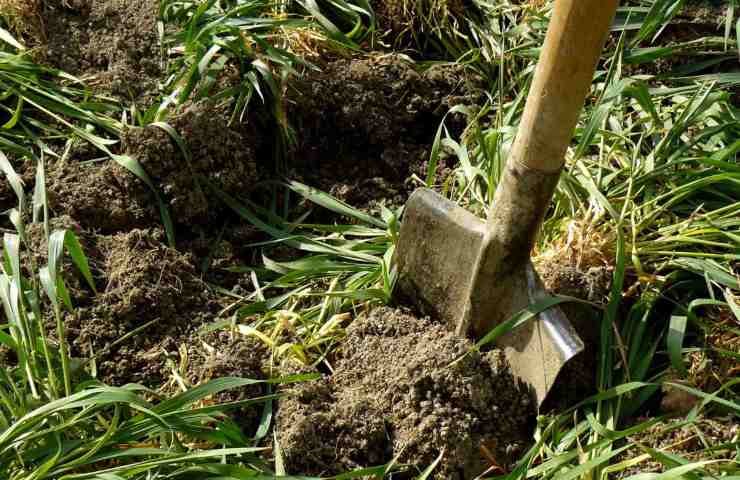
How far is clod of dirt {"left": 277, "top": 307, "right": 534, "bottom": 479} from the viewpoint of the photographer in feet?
5.79

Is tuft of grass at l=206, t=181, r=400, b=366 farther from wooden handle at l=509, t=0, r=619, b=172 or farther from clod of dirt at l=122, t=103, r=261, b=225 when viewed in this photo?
wooden handle at l=509, t=0, r=619, b=172

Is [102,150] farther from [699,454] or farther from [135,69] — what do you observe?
[699,454]

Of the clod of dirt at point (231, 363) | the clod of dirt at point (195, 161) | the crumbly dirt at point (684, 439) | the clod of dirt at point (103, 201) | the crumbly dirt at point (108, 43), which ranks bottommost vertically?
the clod of dirt at point (231, 363)

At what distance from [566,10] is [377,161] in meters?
1.13

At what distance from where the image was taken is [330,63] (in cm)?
255

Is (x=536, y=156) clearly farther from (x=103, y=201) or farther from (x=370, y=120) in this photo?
(x=103, y=201)

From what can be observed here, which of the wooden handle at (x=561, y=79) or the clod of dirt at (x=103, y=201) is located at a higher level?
the wooden handle at (x=561, y=79)

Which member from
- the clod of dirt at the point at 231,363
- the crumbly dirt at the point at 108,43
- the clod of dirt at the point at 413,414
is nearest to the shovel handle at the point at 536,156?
the clod of dirt at the point at 413,414

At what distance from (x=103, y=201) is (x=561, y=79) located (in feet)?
4.12

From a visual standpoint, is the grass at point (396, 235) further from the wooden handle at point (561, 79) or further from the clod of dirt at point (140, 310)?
the wooden handle at point (561, 79)

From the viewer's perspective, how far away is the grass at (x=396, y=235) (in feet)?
5.55

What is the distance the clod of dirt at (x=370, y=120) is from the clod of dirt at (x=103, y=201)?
48 centimetres

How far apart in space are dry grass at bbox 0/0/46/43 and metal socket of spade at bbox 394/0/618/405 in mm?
1378

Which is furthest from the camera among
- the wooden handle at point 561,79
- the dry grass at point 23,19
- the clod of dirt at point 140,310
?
the dry grass at point 23,19
